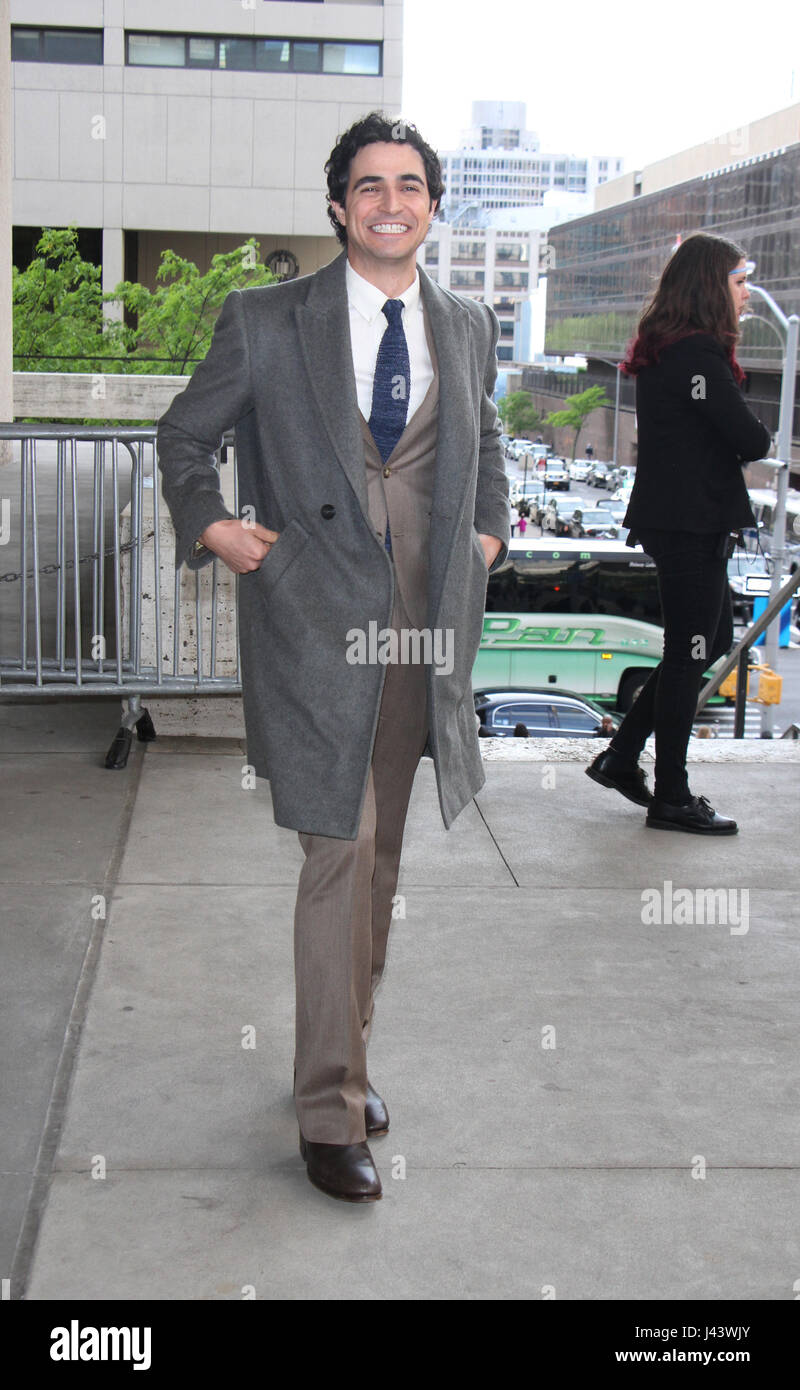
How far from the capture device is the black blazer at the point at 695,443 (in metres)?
5.27

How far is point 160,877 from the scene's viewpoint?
4691mm

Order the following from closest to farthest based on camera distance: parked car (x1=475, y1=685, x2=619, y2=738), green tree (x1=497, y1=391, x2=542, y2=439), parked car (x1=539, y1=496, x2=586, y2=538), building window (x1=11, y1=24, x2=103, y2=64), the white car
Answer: parked car (x1=475, y1=685, x2=619, y2=738) < building window (x1=11, y1=24, x2=103, y2=64) < parked car (x1=539, y1=496, x2=586, y2=538) < the white car < green tree (x1=497, y1=391, x2=542, y2=439)

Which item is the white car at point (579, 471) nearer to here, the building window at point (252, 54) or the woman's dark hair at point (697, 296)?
the building window at point (252, 54)

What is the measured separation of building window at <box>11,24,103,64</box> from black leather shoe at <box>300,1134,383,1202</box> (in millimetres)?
56664

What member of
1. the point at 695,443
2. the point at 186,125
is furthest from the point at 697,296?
the point at 186,125

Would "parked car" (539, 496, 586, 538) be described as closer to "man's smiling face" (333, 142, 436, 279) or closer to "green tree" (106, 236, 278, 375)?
"green tree" (106, 236, 278, 375)

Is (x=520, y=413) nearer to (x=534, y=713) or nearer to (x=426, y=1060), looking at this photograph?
(x=534, y=713)

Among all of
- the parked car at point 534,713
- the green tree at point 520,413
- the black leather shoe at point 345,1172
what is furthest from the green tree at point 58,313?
the green tree at point 520,413

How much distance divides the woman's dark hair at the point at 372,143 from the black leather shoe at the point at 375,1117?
71.3 inches

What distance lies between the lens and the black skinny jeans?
539 centimetres

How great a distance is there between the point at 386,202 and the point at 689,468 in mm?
2622

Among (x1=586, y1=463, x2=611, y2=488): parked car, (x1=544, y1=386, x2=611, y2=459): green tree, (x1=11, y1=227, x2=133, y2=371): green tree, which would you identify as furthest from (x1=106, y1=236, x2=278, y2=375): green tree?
(x1=544, y1=386, x2=611, y2=459): green tree
